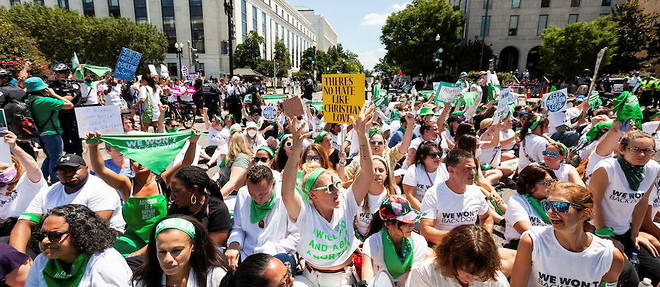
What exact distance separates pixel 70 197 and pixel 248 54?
55094 millimetres

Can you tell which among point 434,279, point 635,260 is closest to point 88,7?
point 434,279

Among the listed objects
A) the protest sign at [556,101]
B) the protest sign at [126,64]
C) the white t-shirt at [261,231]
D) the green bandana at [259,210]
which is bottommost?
the white t-shirt at [261,231]

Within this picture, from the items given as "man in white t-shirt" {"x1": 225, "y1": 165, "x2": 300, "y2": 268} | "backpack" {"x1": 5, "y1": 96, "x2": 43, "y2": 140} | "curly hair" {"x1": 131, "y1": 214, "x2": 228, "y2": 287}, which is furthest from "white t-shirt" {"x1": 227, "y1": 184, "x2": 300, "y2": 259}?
"backpack" {"x1": 5, "y1": 96, "x2": 43, "y2": 140}

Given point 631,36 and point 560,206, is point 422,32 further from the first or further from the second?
point 560,206

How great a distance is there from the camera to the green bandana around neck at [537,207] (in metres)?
2.97

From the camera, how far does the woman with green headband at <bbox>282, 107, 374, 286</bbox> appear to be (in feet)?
8.34

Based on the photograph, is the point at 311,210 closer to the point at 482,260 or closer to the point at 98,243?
the point at 482,260

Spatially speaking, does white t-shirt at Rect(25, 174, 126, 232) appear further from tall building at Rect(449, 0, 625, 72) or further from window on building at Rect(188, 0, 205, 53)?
window on building at Rect(188, 0, 205, 53)

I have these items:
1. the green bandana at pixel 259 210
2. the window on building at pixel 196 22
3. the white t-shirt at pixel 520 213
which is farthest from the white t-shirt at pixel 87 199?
the window on building at pixel 196 22

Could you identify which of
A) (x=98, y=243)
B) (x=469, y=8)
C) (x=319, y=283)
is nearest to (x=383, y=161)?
(x=319, y=283)

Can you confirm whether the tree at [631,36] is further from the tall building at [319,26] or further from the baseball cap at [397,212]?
the tall building at [319,26]

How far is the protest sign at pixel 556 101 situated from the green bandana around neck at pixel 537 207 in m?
4.75

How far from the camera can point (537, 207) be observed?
3021 mm

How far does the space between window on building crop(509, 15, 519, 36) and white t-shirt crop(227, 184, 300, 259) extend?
160 ft
